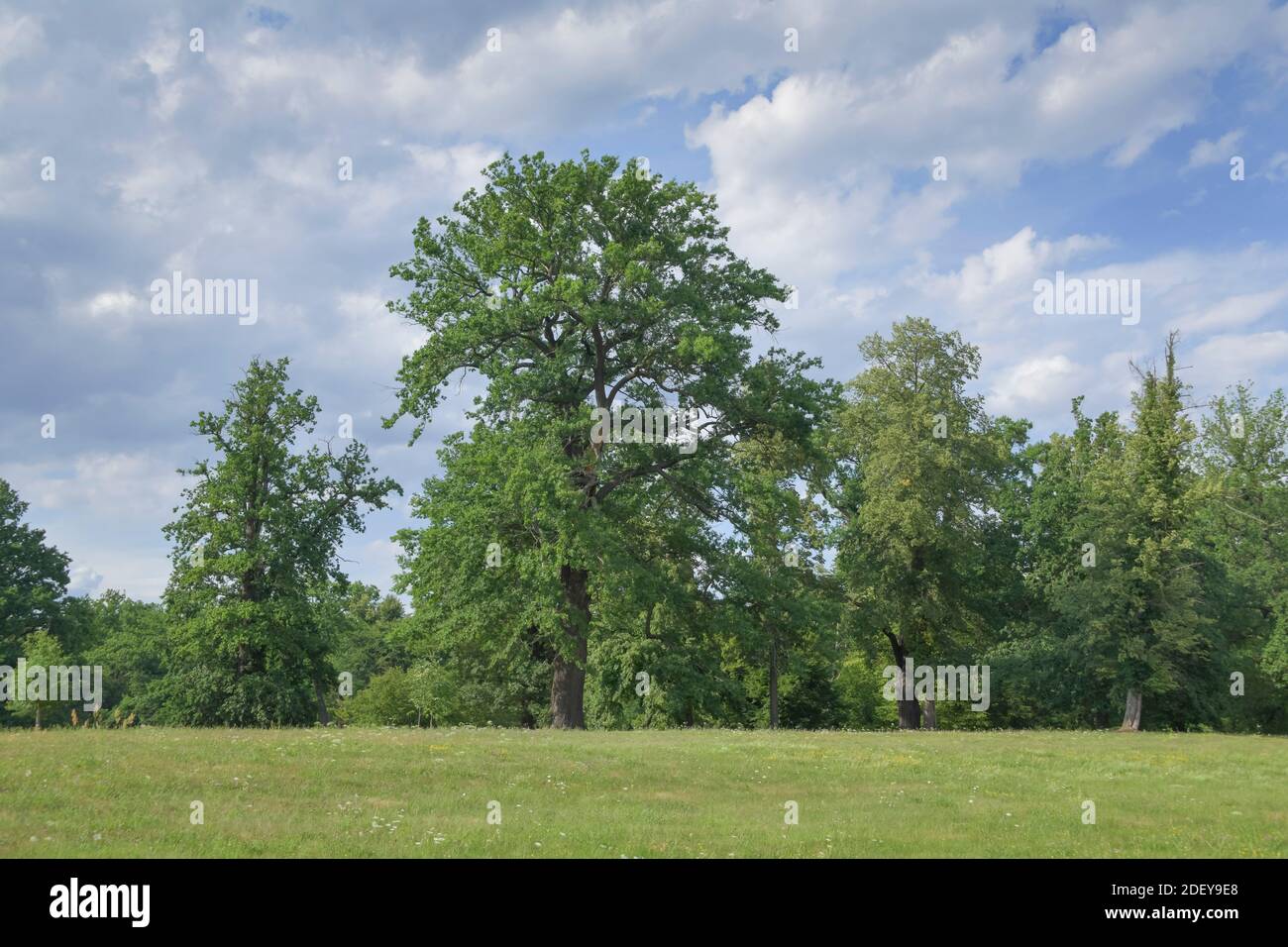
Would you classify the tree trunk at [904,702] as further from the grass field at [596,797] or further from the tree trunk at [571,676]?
the grass field at [596,797]

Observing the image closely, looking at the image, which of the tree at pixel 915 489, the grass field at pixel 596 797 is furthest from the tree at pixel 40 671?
the tree at pixel 915 489

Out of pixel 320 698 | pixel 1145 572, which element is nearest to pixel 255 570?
pixel 320 698

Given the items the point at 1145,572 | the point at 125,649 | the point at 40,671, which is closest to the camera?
the point at 1145,572

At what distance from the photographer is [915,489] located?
46469 millimetres

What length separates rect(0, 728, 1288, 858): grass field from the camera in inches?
539

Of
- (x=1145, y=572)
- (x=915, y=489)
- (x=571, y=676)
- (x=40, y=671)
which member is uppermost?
(x=915, y=489)

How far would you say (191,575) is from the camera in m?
45.5

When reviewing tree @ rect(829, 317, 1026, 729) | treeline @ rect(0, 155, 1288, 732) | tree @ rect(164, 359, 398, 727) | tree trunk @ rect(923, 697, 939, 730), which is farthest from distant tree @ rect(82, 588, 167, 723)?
tree trunk @ rect(923, 697, 939, 730)

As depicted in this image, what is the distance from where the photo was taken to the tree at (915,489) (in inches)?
1839

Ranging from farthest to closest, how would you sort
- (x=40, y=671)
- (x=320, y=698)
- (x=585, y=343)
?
(x=320, y=698)
(x=40, y=671)
(x=585, y=343)

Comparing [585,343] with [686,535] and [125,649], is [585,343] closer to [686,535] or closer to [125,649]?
[686,535]

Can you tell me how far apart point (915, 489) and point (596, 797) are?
104 feet

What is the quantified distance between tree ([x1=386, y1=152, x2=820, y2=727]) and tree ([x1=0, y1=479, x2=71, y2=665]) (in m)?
42.5
